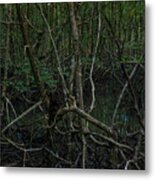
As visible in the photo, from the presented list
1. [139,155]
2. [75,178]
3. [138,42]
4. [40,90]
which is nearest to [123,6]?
[138,42]

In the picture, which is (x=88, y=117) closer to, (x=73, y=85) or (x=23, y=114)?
(x=73, y=85)

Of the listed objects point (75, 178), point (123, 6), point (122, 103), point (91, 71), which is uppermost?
point (123, 6)

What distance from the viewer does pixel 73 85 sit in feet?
6.42

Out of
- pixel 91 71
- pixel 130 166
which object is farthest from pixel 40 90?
pixel 130 166

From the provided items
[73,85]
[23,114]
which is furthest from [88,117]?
[23,114]

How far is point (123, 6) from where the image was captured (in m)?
1.93

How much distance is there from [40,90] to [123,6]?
48cm

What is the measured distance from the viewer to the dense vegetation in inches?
75.6

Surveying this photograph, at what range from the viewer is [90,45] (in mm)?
1944

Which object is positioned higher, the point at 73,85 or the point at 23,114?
the point at 73,85

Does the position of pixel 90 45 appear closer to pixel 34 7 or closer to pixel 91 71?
pixel 91 71

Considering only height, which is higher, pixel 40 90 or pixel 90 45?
pixel 90 45

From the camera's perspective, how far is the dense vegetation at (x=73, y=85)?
192 cm

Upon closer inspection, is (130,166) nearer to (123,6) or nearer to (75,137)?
(75,137)
